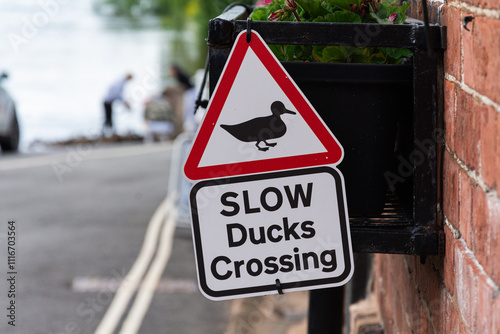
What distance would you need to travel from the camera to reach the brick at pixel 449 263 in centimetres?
171

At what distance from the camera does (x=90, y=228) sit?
820cm

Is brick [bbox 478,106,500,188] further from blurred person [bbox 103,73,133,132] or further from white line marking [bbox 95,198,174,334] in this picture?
blurred person [bbox 103,73,133,132]

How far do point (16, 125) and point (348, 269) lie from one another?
15.5 m

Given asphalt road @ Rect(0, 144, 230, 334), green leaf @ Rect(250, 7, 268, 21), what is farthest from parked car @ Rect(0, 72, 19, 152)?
green leaf @ Rect(250, 7, 268, 21)

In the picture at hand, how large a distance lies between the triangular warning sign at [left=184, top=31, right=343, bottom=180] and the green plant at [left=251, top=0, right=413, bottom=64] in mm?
179

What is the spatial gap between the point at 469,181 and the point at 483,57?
258 millimetres

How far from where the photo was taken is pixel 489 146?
4.51 ft

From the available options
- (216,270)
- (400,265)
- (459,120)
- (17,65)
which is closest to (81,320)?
(400,265)

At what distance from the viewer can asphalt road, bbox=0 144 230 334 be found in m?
5.61

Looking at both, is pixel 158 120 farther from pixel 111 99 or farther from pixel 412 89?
pixel 412 89

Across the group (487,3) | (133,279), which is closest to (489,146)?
(487,3)

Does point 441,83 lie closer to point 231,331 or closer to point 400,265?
point 400,265

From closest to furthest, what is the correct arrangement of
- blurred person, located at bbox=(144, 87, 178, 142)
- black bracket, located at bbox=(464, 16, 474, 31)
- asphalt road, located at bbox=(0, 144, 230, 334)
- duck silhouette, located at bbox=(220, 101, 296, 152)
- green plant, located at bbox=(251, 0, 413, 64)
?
black bracket, located at bbox=(464, 16, 474, 31)
duck silhouette, located at bbox=(220, 101, 296, 152)
green plant, located at bbox=(251, 0, 413, 64)
asphalt road, located at bbox=(0, 144, 230, 334)
blurred person, located at bbox=(144, 87, 178, 142)

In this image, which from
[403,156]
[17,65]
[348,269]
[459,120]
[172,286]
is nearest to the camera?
[459,120]
